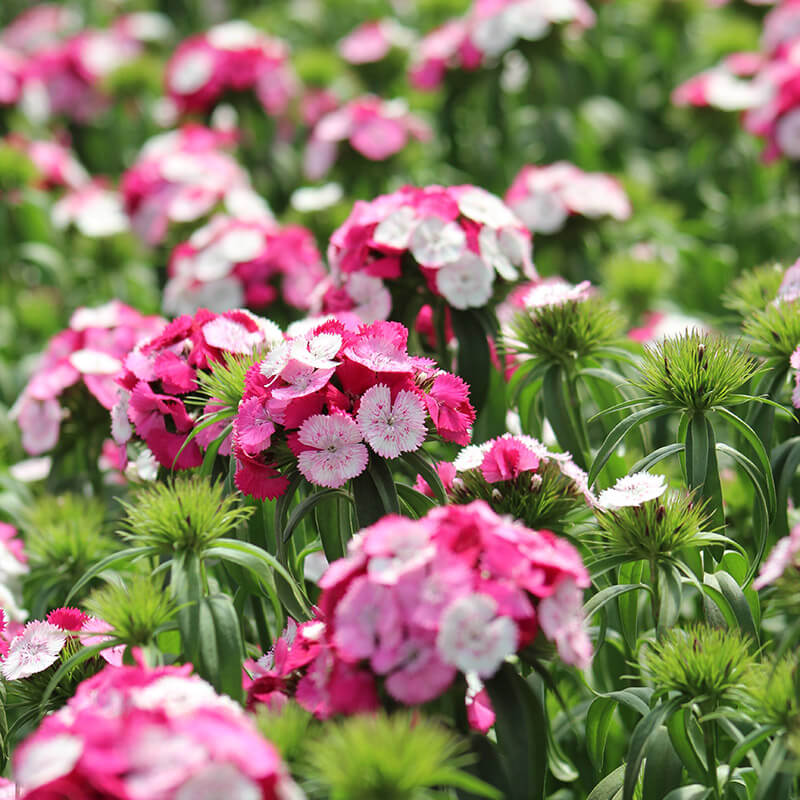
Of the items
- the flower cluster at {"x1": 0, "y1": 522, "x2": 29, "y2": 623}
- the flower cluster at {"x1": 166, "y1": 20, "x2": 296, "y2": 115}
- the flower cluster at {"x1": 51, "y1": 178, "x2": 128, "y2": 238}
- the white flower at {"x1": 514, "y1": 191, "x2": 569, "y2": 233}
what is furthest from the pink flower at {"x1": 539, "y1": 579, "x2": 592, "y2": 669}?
the flower cluster at {"x1": 166, "y1": 20, "x2": 296, "y2": 115}

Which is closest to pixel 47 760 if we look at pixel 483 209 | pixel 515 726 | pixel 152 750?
pixel 152 750

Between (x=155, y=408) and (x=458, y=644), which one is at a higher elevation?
(x=458, y=644)

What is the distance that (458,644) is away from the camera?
1.25 m

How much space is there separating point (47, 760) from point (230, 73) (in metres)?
3.25

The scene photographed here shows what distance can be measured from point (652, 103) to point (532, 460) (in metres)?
3.30

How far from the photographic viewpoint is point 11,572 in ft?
7.23

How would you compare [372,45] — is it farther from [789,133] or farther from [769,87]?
[789,133]

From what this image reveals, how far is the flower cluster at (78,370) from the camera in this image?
236 centimetres

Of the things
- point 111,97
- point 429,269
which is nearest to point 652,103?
point 111,97

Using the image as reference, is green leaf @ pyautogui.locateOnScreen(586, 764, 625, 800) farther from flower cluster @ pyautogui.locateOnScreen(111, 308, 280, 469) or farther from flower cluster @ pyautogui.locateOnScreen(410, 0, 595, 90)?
flower cluster @ pyautogui.locateOnScreen(410, 0, 595, 90)

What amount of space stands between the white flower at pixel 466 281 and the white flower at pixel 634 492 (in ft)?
2.02

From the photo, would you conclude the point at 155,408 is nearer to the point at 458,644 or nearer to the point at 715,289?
the point at 458,644

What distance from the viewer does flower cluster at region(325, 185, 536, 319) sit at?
217 centimetres

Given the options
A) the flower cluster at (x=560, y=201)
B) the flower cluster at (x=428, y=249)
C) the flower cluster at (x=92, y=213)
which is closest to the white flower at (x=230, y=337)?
the flower cluster at (x=428, y=249)
